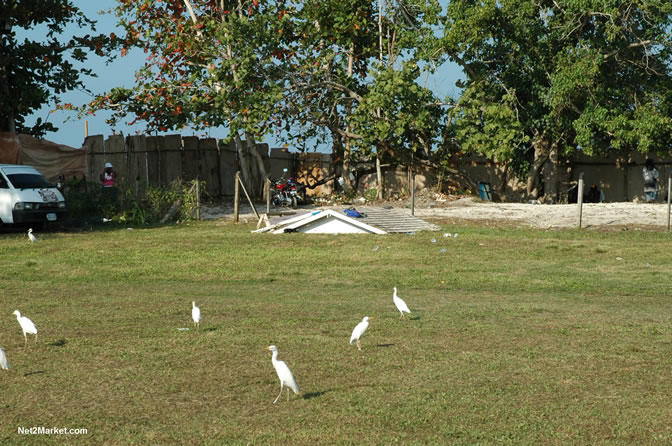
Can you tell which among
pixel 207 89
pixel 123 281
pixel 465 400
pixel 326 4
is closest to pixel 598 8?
pixel 326 4

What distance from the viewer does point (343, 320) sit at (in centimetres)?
1093

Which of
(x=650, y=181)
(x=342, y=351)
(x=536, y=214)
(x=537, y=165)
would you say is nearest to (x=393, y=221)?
(x=536, y=214)

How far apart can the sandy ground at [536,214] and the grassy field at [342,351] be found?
Answer: 267 inches

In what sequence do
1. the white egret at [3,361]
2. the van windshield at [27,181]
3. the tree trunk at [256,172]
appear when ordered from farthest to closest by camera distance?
the tree trunk at [256,172] < the van windshield at [27,181] < the white egret at [3,361]

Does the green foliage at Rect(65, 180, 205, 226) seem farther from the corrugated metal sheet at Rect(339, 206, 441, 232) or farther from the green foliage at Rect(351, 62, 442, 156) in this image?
the green foliage at Rect(351, 62, 442, 156)

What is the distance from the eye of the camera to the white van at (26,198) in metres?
23.2

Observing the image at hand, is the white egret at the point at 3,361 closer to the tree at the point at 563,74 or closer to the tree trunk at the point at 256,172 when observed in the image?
the tree at the point at 563,74

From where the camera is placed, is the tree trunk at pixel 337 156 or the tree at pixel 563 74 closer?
the tree at pixel 563 74

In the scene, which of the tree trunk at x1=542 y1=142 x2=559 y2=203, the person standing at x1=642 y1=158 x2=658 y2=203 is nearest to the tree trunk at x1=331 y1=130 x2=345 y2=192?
the tree trunk at x1=542 y1=142 x2=559 y2=203

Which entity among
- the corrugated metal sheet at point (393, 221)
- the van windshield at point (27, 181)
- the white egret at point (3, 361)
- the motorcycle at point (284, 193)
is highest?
the van windshield at point (27, 181)

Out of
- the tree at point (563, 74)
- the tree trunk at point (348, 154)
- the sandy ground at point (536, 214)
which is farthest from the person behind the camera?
the tree trunk at point (348, 154)

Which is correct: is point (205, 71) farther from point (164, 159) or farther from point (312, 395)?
point (312, 395)

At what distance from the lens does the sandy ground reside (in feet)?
81.3

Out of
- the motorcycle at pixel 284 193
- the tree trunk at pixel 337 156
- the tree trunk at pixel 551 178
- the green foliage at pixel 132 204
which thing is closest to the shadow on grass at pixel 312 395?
the green foliage at pixel 132 204
